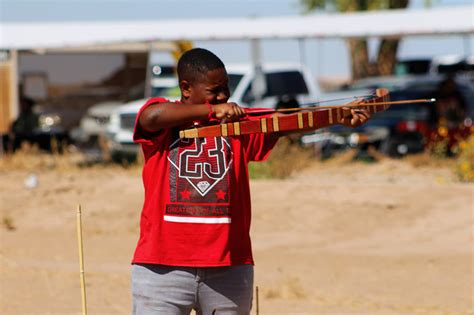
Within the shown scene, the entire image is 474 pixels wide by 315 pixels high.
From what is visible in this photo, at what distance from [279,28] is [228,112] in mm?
14464

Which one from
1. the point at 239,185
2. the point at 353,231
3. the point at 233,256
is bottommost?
the point at 353,231

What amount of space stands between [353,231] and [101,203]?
3489 mm

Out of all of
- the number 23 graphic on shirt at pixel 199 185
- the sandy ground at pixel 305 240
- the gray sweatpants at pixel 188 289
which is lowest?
the sandy ground at pixel 305 240

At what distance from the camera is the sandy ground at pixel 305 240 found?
27.7 feet

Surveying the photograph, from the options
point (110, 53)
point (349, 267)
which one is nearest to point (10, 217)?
point (349, 267)

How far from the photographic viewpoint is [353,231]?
1198cm

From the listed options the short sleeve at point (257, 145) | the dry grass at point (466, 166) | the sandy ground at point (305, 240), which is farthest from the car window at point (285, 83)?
the short sleeve at point (257, 145)

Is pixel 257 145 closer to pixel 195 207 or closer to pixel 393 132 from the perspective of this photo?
pixel 195 207

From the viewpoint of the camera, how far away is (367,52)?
3350 centimetres

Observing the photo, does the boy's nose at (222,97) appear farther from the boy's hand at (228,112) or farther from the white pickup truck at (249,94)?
the white pickup truck at (249,94)

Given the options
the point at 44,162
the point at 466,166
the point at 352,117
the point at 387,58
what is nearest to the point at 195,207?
the point at 352,117

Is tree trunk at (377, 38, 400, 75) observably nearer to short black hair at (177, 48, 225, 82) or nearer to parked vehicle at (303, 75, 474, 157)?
parked vehicle at (303, 75, 474, 157)

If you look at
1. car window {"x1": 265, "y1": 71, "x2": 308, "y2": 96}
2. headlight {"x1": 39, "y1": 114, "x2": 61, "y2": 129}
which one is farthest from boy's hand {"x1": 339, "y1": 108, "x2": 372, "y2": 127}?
headlight {"x1": 39, "y1": 114, "x2": 61, "y2": 129}

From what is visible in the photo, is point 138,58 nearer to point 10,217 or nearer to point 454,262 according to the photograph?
point 10,217
